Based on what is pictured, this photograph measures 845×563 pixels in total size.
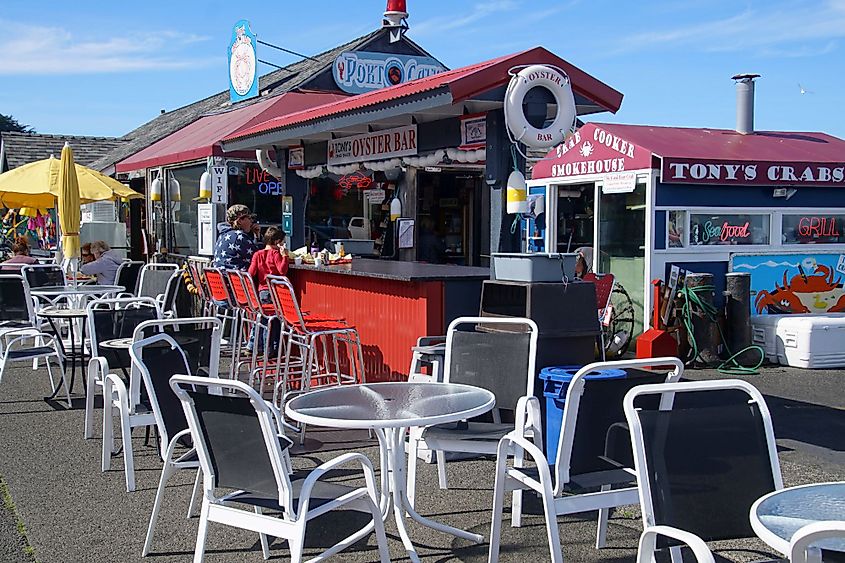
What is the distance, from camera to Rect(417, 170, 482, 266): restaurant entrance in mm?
16234

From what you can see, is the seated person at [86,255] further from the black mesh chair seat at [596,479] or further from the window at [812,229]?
the black mesh chair seat at [596,479]

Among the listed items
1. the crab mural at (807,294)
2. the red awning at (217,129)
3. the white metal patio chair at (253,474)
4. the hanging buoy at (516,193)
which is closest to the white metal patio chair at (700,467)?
the white metal patio chair at (253,474)

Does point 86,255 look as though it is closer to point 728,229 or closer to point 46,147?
point 728,229

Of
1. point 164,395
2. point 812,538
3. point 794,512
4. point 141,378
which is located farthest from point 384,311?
point 812,538

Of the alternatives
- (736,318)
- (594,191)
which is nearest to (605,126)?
(594,191)

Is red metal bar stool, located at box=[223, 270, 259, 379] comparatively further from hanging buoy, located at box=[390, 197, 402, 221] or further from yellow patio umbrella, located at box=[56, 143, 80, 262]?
hanging buoy, located at box=[390, 197, 402, 221]

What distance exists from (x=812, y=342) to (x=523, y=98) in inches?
198

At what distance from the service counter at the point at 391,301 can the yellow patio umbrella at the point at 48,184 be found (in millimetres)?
4882

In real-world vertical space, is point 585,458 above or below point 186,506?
above

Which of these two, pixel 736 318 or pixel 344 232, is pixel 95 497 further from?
pixel 344 232

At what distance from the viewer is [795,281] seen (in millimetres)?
10508

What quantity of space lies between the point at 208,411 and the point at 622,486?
6.07 ft

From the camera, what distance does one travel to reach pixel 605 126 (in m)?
10.8

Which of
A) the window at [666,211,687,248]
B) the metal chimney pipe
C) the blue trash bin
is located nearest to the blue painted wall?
the window at [666,211,687,248]
